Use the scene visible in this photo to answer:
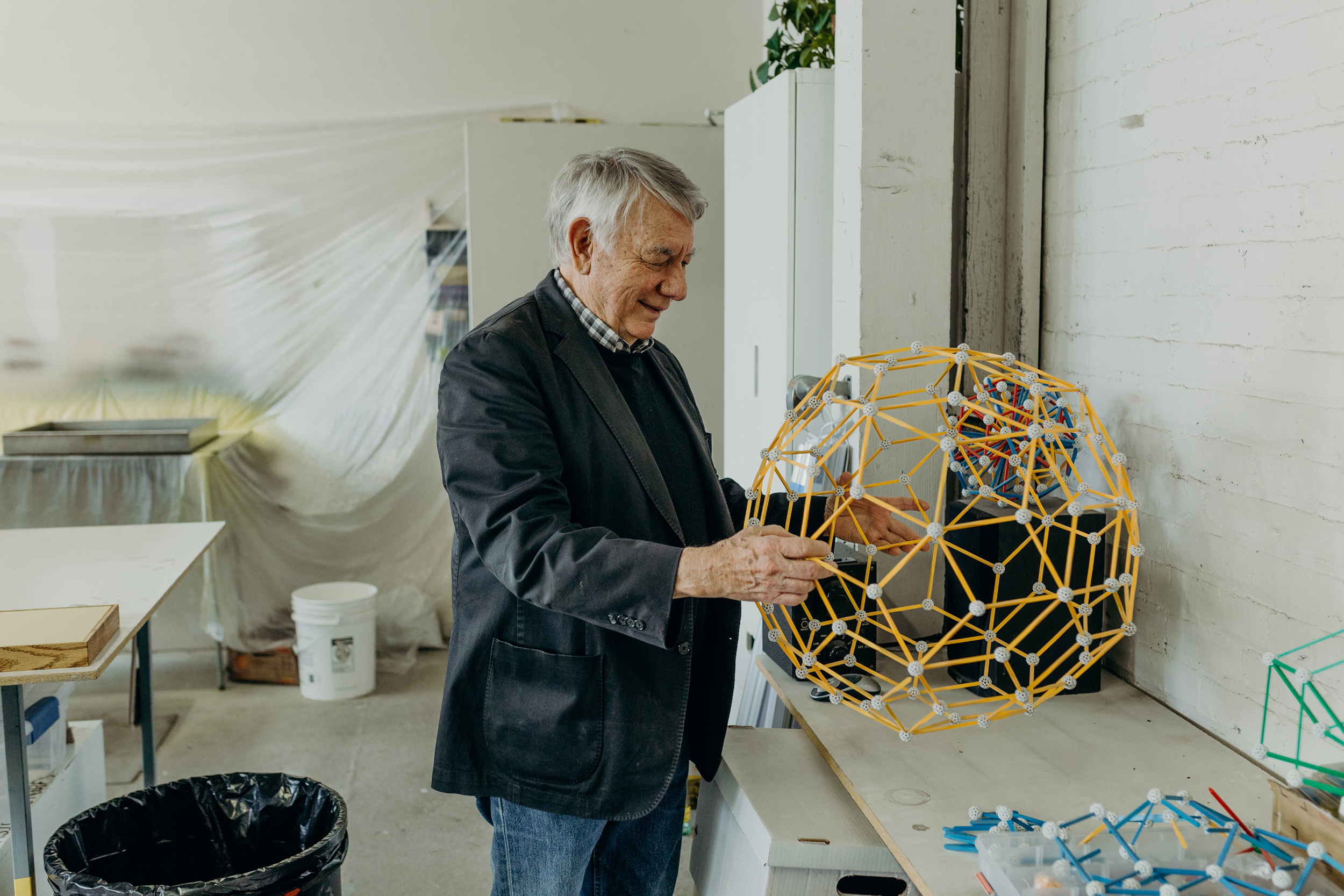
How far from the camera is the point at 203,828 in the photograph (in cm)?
199

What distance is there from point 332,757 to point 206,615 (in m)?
1.05

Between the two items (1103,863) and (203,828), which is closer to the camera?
(1103,863)

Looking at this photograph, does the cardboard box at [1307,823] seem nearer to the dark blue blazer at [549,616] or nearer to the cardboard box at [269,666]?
the dark blue blazer at [549,616]

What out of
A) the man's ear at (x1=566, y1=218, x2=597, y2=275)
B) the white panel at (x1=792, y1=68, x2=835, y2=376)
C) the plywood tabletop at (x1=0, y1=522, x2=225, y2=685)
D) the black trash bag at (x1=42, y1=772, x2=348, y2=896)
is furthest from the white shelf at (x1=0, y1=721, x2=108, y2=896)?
the white panel at (x1=792, y1=68, x2=835, y2=376)

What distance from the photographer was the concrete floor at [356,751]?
9.07 feet

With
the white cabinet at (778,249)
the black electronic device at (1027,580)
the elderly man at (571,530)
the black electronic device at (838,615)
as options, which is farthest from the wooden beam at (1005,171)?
the elderly man at (571,530)

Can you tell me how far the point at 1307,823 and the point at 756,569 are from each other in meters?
0.66

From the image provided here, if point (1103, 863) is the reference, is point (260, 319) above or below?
above

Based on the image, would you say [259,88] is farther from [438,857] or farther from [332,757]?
[438,857]

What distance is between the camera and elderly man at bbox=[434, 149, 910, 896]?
138 centimetres

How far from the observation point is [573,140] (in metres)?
3.99

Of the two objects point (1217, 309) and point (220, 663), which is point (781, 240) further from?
point (220, 663)

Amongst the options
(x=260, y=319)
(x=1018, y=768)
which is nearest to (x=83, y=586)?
(x=1018, y=768)

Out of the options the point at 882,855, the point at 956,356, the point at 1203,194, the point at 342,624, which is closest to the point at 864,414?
the point at 956,356
